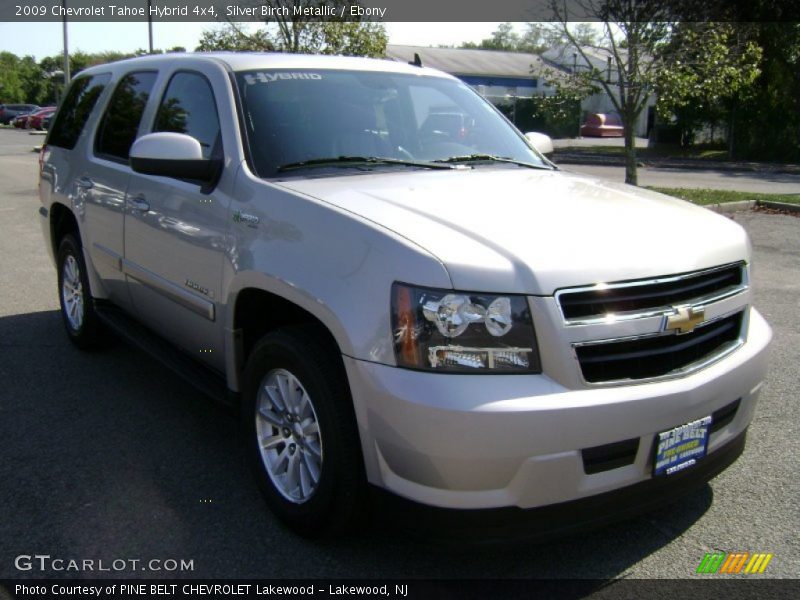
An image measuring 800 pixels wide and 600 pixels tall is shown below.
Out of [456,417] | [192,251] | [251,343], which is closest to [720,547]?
[456,417]

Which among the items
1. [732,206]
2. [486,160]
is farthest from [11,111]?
[486,160]

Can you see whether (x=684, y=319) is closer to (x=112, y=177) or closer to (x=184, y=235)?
(x=184, y=235)

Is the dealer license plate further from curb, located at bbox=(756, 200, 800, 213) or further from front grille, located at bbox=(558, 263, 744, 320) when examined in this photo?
curb, located at bbox=(756, 200, 800, 213)

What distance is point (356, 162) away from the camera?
377 cm

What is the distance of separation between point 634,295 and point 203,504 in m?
2.07

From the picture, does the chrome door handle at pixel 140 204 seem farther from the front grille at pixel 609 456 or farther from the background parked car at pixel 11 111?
the background parked car at pixel 11 111

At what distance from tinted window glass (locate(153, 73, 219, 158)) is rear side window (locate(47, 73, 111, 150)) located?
1219mm

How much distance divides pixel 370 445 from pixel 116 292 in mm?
2845

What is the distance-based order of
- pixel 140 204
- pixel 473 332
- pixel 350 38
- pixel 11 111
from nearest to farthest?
pixel 473 332 → pixel 140 204 → pixel 350 38 → pixel 11 111

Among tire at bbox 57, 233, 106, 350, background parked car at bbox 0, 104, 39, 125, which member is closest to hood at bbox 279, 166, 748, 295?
tire at bbox 57, 233, 106, 350

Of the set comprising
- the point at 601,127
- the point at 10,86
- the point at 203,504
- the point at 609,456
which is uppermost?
the point at 10,86

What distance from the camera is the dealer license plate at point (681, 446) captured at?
8.90 feet

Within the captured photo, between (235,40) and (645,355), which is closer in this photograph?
(645,355)

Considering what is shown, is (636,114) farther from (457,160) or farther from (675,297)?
(675,297)
